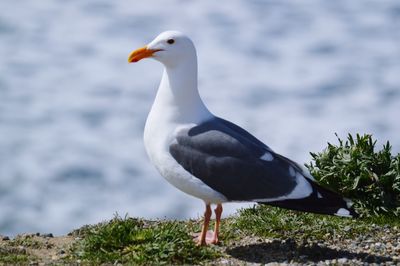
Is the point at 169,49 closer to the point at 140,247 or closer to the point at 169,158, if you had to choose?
the point at 169,158

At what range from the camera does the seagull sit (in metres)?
8.70

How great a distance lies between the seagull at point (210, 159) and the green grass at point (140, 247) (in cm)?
35

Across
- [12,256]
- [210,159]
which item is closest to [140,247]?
[210,159]

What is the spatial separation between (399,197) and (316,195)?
2.20 meters

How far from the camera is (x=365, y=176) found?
10.5m

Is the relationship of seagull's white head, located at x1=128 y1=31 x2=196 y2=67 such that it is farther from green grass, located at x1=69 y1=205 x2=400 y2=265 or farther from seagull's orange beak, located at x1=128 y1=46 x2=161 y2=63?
green grass, located at x1=69 y1=205 x2=400 y2=265

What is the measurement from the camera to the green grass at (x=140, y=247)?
8664mm

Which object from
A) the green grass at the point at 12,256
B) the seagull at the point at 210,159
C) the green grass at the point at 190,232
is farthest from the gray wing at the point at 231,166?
the green grass at the point at 12,256

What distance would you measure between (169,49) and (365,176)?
2.77 meters

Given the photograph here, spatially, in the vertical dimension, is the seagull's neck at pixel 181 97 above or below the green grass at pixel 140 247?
above

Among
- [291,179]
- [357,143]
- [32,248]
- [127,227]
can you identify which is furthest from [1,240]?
[357,143]

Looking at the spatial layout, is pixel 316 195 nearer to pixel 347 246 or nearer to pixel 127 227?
pixel 347 246

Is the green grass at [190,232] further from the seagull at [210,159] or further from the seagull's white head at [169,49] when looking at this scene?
the seagull's white head at [169,49]

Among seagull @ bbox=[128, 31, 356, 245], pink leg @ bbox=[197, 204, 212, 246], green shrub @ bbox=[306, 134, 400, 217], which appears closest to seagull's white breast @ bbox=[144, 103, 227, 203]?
seagull @ bbox=[128, 31, 356, 245]
